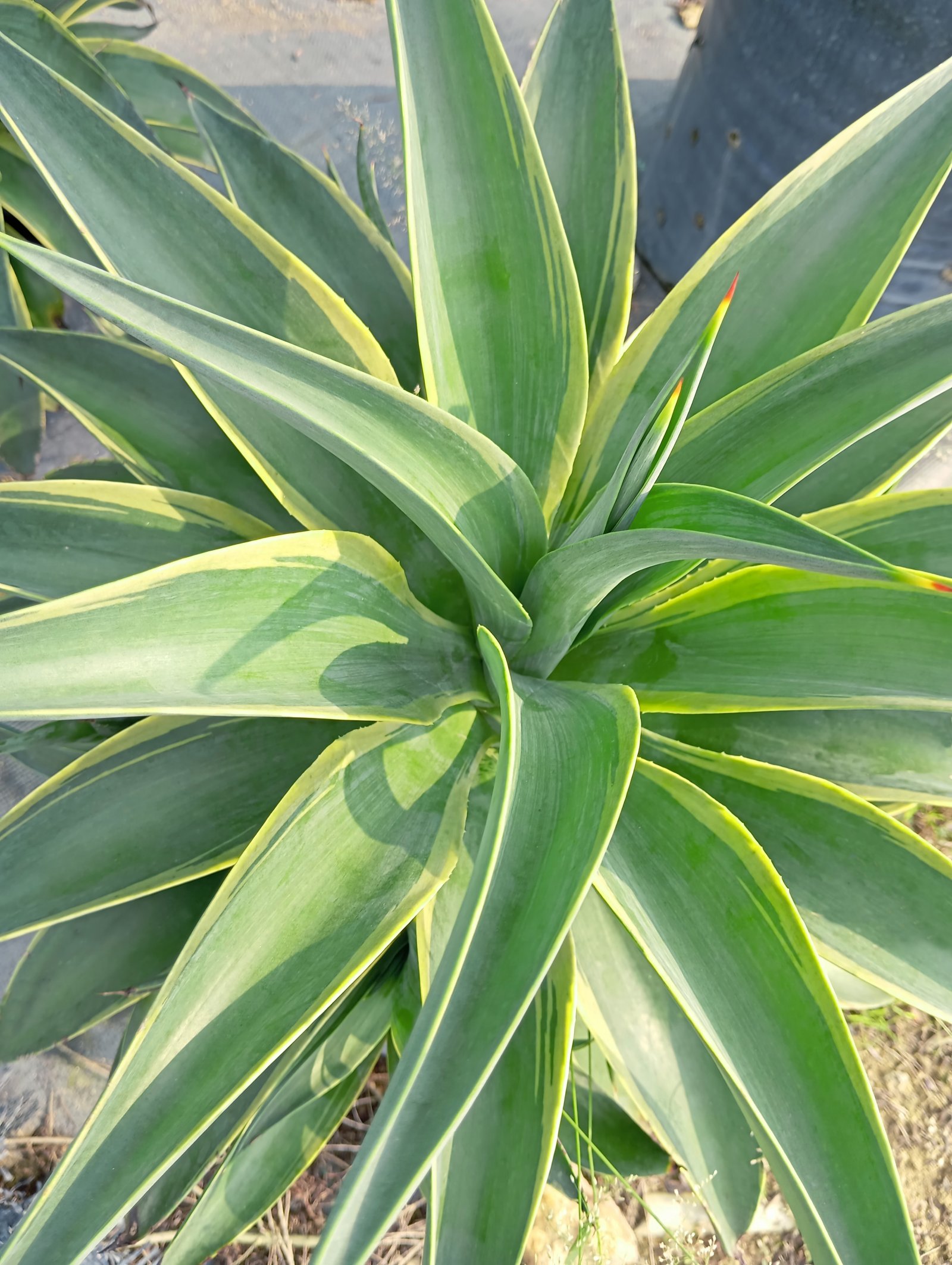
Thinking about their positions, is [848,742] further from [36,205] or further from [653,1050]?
[36,205]

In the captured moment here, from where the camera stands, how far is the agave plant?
19.2 inches

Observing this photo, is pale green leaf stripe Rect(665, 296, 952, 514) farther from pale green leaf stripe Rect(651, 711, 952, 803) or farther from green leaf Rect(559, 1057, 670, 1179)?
green leaf Rect(559, 1057, 670, 1179)

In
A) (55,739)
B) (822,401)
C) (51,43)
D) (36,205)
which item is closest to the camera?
(822,401)

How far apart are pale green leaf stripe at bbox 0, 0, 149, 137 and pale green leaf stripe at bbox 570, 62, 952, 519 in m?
0.81

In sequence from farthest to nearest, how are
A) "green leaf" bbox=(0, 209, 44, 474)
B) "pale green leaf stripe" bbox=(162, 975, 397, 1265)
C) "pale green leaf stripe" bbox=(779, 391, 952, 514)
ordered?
"green leaf" bbox=(0, 209, 44, 474), "pale green leaf stripe" bbox=(162, 975, 397, 1265), "pale green leaf stripe" bbox=(779, 391, 952, 514)

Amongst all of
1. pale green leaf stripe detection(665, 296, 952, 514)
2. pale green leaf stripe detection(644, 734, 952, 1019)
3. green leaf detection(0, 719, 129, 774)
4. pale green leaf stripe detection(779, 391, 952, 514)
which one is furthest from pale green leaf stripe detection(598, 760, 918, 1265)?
green leaf detection(0, 719, 129, 774)

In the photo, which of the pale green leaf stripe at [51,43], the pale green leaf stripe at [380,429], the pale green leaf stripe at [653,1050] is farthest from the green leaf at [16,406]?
the pale green leaf stripe at [653,1050]

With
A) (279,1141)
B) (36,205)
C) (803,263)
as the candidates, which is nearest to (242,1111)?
(279,1141)

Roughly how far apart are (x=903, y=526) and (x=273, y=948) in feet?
1.92

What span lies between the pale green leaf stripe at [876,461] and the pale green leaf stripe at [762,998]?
352mm

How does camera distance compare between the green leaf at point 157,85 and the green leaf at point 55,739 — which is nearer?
the green leaf at point 55,739

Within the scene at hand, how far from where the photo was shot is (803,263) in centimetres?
70

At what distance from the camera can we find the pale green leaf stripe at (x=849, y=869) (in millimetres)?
658

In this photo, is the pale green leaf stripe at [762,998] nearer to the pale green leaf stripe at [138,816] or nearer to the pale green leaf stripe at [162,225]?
the pale green leaf stripe at [138,816]
